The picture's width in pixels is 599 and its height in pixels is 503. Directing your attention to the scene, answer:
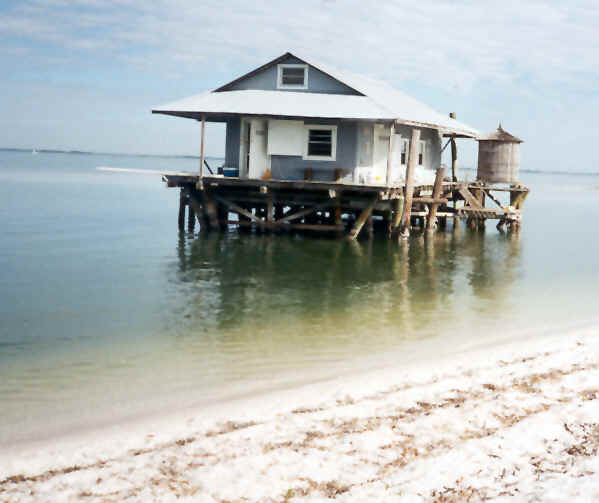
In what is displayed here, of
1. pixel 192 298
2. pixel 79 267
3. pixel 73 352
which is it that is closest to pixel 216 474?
pixel 73 352

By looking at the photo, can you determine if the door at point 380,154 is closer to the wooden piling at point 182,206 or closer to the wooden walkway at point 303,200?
the wooden walkway at point 303,200

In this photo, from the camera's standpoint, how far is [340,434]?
23.0ft

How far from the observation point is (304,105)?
941 inches

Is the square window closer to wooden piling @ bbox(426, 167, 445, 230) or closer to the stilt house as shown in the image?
the stilt house

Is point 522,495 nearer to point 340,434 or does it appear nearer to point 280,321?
point 340,434

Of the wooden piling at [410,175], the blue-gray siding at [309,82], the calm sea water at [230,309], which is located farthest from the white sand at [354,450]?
the blue-gray siding at [309,82]

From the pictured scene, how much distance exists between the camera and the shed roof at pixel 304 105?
22.9 meters

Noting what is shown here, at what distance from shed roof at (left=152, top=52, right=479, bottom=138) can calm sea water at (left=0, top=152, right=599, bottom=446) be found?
448cm

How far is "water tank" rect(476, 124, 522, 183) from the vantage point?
31.8m

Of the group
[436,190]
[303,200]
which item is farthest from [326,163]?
[436,190]

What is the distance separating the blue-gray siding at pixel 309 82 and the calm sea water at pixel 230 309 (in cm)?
548

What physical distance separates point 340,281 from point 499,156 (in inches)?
656

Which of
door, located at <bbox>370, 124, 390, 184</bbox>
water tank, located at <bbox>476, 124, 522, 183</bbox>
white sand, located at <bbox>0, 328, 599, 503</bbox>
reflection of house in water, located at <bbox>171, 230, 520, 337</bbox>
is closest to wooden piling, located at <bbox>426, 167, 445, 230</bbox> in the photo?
reflection of house in water, located at <bbox>171, 230, 520, 337</bbox>

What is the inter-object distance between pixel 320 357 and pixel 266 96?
52.6ft
